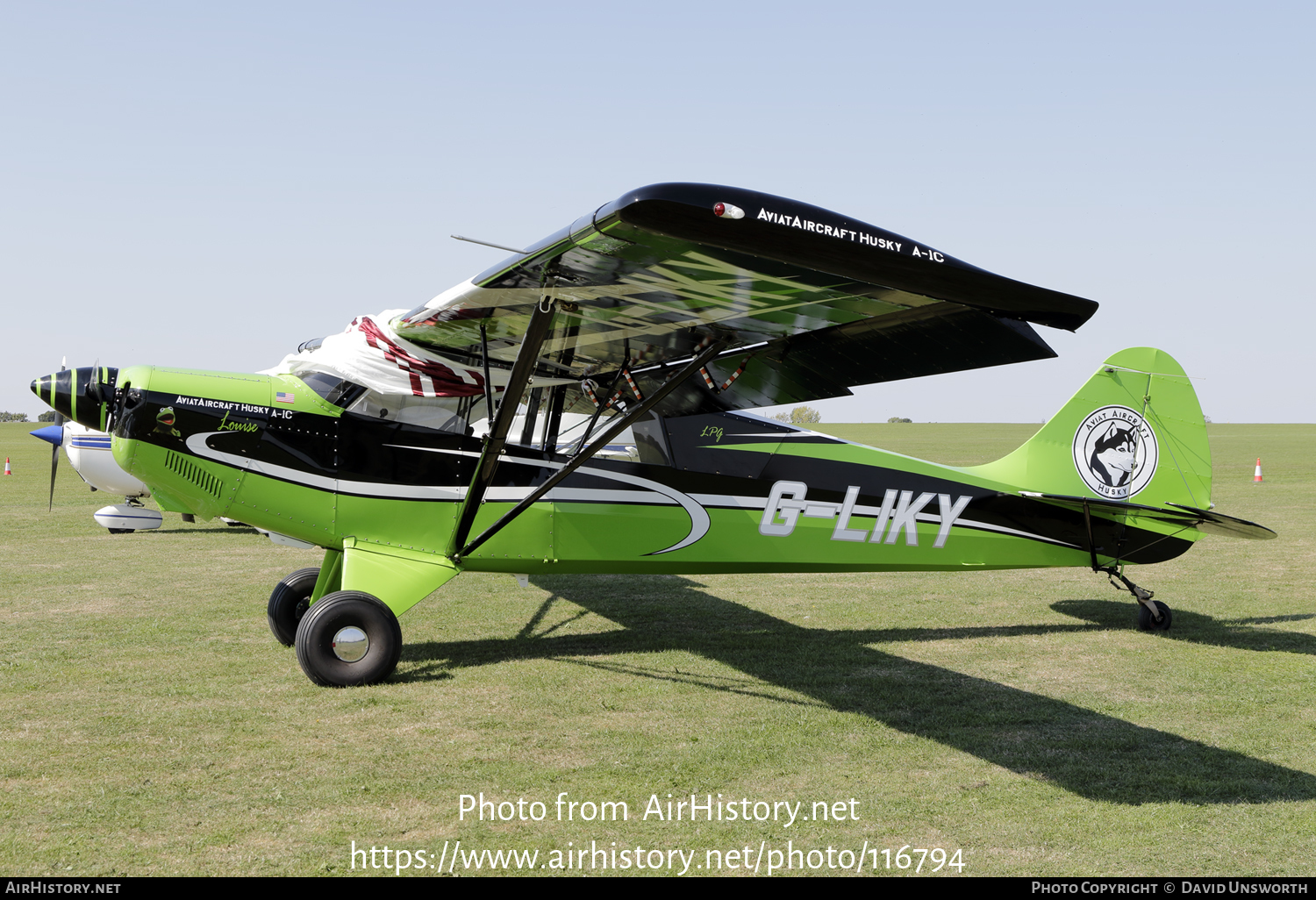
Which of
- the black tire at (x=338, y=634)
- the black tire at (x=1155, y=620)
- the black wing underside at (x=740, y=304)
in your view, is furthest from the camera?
the black tire at (x=1155, y=620)

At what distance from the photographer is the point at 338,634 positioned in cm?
611

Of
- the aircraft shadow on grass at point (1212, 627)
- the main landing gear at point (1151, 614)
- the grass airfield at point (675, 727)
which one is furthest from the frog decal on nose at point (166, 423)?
the aircraft shadow on grass at point (1212, 627)

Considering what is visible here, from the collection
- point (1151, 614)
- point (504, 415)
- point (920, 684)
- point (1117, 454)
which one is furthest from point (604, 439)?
point (1151, 614)

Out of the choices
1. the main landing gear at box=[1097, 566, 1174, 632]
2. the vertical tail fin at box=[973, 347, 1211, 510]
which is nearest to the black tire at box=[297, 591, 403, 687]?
the vertical tail fin at box=[973, 347, 1211, 510]

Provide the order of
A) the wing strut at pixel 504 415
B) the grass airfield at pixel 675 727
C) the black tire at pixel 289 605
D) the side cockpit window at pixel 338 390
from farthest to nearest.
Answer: the black tire at pixel 289 605 < the side cockpit window at pixel 338 390 < the wing strut at pixel 504 415 < the grass airfield at pixel 675 727

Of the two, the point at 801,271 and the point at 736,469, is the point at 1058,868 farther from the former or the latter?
the point at 736,469

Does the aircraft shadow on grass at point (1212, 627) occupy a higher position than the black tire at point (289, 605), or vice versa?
the aircraft shadow on grass at point (1212, 627)

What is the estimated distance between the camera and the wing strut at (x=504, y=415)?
512cm

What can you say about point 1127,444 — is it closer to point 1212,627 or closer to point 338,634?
point 1212,627

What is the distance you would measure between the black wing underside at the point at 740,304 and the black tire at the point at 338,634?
1.78 meters

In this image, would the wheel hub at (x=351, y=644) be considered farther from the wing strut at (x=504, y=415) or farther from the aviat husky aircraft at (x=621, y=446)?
the wing strut at (x=504, y=415)

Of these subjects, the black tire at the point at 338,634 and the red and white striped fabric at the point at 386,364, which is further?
the red and white striped fabric at the point at 386,364

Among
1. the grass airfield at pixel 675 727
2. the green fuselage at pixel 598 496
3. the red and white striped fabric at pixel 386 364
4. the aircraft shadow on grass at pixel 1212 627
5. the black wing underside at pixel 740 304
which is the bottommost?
the grass airfield at pixel 675 727

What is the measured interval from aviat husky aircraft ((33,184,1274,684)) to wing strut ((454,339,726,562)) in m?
0.02
